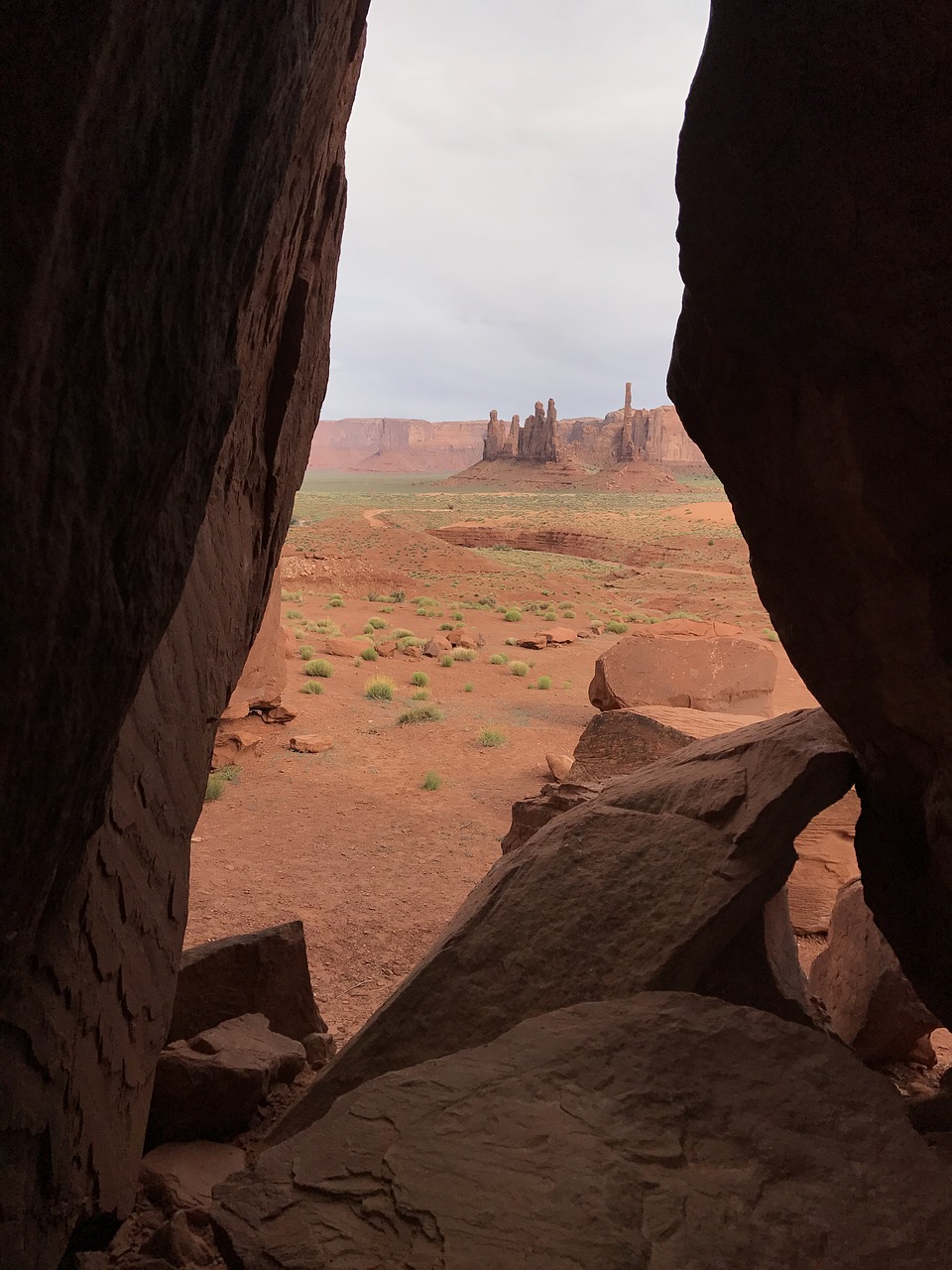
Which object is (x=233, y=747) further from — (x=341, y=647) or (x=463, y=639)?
(x=463, y=639)

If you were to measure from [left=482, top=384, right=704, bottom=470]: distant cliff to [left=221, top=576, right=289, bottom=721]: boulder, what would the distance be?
80299mm

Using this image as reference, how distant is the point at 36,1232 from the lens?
267cm

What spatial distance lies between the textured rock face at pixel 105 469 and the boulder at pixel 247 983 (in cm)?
110

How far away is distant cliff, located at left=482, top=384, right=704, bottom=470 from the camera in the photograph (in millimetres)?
92312

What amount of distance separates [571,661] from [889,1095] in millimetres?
17425

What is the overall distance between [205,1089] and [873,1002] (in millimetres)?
3748

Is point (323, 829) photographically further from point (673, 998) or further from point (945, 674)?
point (945, 674)

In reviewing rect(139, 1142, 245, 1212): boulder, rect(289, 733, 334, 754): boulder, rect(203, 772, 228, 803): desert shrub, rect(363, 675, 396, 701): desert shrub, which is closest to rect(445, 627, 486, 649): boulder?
rect(363, 675, 396, 701): desert shrub

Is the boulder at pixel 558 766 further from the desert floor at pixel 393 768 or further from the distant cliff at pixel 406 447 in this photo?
→ the distant cliff at pixel 406 447

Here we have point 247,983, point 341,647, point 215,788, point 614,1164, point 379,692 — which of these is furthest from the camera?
point 341,647

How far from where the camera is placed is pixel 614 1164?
256cm

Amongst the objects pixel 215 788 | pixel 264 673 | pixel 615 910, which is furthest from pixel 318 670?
pixel 615 910

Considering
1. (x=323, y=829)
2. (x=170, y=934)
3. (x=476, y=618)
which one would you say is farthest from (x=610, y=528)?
(x=170, y=934)

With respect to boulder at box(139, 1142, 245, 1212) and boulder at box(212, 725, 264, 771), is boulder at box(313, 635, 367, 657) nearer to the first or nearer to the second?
boulder at box(212, 725, 264, 771)
